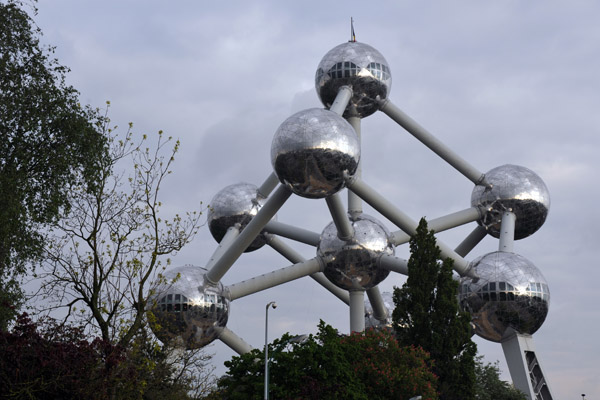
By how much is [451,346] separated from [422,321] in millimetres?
1292

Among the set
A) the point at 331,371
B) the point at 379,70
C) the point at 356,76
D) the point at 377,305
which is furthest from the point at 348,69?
the point at 331,371

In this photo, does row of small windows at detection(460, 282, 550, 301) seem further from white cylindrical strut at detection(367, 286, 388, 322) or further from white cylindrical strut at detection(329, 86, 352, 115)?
white cylindrical strut at detection(329, 86, 352, 115)

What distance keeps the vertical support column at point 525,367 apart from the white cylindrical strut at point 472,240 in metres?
5.41

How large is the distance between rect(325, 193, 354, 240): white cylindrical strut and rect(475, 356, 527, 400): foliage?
1131cm

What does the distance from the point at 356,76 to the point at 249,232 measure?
29.2 feet

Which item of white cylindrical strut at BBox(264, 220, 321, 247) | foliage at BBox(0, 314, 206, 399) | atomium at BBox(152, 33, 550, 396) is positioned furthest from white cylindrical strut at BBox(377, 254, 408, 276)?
foliage at BBox(0, 314, 206, 399)

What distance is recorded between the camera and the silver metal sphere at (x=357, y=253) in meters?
29.7

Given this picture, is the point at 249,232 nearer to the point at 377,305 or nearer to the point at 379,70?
the point at 379,70

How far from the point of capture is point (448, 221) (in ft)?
104

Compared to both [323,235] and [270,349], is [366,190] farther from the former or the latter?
[270,349]

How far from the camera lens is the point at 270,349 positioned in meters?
25.9

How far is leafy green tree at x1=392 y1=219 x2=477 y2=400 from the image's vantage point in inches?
998

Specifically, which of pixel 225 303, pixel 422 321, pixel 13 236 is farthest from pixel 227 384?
pixel 13 236

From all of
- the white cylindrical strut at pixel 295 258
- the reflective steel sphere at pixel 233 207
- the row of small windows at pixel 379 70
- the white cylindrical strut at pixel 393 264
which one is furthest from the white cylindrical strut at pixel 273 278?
the row of small windows at pixel 379 70
